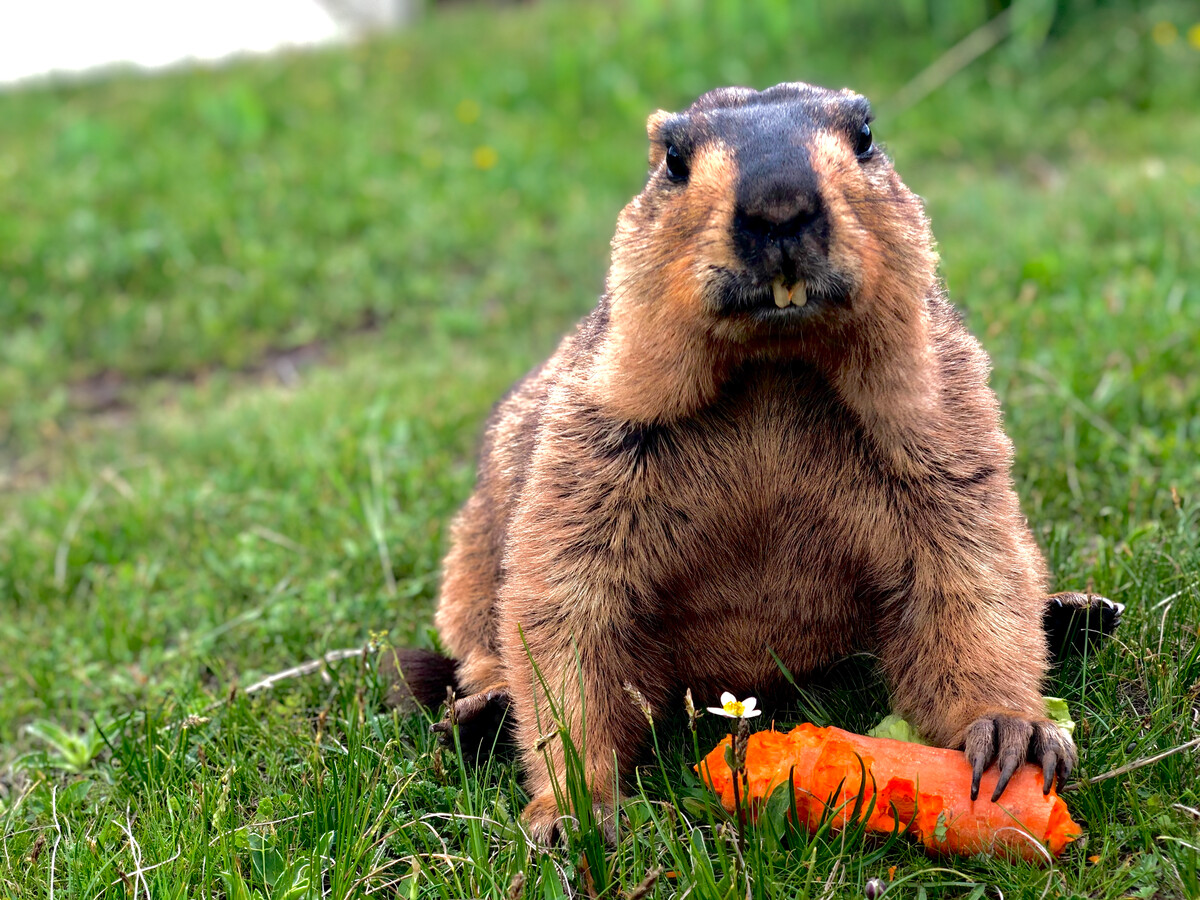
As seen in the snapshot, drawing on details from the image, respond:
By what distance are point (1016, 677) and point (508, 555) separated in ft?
3.85

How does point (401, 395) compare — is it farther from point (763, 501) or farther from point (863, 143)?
point (863, 143)

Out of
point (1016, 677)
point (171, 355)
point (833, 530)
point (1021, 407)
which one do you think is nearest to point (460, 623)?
point (833, 530)

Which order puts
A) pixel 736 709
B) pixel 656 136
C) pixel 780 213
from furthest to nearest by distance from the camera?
pixel 656 136
pixel 736 709
pixel 780 213

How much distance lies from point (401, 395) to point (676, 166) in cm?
356

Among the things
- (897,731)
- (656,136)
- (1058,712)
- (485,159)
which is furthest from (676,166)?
(485,159)

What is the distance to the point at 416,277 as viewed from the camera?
24.6ft

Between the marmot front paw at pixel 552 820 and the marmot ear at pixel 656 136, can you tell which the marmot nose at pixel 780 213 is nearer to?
the marmot ear at pixel 656 136

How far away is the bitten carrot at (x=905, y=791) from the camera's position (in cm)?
258

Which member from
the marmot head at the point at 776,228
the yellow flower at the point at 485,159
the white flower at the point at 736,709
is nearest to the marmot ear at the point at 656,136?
the marmot head at the point at 776,228

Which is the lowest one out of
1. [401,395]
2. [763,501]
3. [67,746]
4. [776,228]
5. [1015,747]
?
[67,746]

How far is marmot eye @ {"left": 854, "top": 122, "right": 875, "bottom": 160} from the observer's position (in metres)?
2.71

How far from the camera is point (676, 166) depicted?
2705 millimetres

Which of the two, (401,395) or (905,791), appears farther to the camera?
(401,395)

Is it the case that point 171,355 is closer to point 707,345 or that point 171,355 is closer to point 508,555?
point 508,555
